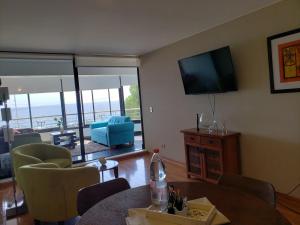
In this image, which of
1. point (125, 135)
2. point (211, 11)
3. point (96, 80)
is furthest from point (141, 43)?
point (96, 80)

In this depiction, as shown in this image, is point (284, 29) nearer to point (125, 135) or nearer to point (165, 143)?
point (165, 143)

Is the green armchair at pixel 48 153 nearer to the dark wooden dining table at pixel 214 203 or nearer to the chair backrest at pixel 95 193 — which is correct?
the chair backrest at pixel 95 193

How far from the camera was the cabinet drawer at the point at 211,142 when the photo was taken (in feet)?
11.2

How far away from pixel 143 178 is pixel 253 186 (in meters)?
2.82

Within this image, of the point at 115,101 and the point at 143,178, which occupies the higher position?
the point at 115,101

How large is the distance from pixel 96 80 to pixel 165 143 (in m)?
3.74

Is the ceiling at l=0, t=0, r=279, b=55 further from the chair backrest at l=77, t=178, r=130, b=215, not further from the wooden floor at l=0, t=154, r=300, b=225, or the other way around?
the wooden floor at l=0, t=154, r=300, b=225

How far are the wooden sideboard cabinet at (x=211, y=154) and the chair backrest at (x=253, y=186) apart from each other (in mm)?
1689

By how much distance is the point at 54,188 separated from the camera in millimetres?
2469

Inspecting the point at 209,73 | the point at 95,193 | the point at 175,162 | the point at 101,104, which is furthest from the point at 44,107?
the point at 95,193

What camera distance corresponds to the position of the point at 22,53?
444 cm

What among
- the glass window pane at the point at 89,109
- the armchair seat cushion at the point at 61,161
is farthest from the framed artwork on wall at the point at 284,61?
the glass window pane at the point at 89,109

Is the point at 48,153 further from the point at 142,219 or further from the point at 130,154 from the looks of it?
the point at 142,219

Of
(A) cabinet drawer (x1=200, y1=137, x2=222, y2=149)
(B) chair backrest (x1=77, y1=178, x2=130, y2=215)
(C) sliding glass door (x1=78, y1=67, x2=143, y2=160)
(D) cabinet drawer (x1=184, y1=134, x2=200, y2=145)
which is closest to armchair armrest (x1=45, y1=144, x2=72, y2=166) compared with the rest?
(D) cabinet drawer (x1=184, y1=134, x2=200, y2=145)
